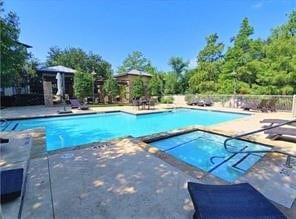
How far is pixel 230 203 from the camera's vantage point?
6.27 feet

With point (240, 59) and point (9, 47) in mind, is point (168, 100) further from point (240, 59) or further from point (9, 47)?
point (9, 47)

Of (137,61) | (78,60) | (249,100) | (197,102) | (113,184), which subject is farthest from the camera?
(137,61)

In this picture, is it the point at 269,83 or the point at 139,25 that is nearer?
the point at 269,83

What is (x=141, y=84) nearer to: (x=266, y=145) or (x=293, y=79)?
(x=293, y=79)

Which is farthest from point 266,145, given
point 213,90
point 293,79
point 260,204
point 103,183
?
point 213,90

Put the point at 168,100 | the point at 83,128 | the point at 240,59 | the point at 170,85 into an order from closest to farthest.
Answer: the point at 83,128, the point at 240,59, the point at 168,100, the point at 170,85

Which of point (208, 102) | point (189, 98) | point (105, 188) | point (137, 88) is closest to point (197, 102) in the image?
point (208, 102)

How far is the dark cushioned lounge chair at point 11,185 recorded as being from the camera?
2.36 metres

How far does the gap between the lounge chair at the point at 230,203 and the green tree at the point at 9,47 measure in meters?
14.5

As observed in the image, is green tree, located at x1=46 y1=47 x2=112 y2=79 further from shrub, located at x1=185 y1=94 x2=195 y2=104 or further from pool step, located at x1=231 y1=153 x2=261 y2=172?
pool step, located at x1=231 y1=153 x2=261 y2=172

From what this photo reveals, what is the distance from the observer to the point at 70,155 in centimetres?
413

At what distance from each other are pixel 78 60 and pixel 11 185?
1273 inches

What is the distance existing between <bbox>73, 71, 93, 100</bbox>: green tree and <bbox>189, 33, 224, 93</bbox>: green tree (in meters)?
12.7

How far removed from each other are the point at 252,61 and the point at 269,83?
8.60 feet
